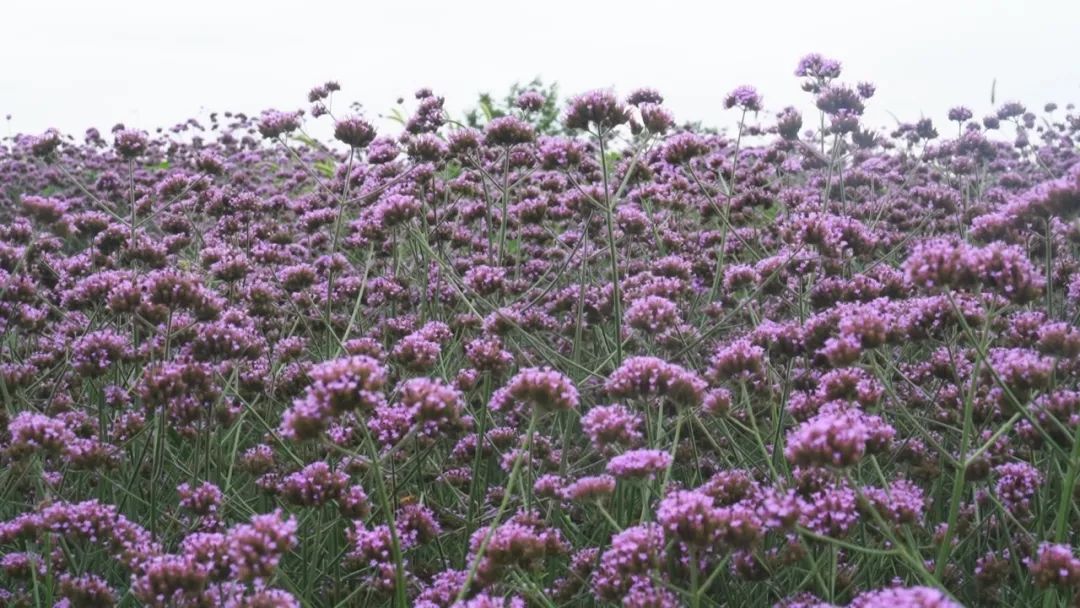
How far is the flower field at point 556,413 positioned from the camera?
2.36 meters

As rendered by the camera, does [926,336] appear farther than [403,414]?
Yes

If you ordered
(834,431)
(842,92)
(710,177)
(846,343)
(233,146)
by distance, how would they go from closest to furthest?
1. (834,431)
2. (846,343)
3. (842,92)
4. (710,177)
5. (233,146)

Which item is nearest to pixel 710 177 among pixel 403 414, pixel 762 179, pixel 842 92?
pixel 762 179

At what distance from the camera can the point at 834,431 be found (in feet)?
6.96

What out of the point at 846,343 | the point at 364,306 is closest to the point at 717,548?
the point at 846,343

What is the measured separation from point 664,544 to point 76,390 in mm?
3834

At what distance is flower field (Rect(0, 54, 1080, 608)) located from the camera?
236 cm

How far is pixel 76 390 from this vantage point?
5.13m

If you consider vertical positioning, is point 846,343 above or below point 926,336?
above

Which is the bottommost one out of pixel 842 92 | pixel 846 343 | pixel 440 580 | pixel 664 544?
pixel 440 580

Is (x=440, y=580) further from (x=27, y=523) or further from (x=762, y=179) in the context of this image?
(x=762, y=179)

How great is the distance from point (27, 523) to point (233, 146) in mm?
9575

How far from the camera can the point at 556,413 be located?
4215 millimetres

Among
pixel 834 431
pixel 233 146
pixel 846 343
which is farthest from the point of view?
pixel 233 146
